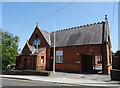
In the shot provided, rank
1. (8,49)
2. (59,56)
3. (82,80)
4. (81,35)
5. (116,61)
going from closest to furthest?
(82,80), (116,61), (81,35), (59,56), (8,49)

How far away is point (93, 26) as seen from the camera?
79.7 feet

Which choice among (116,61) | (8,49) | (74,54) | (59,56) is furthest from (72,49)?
(8,49)

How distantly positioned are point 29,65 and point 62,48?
810cm

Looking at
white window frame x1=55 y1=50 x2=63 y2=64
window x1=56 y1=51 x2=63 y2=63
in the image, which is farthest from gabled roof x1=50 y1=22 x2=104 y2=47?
window x1=56 y1=51 x2=63 y2=63

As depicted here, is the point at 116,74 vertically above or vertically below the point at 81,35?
below

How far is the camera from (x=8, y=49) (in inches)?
1147

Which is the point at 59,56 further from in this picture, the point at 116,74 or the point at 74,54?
the point at 116,74

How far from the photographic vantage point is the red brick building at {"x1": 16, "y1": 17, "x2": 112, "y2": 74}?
68.9ft

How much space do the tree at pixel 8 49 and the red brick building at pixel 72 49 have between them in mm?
1596

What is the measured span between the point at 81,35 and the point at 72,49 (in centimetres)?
339

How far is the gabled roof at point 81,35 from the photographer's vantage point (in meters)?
22.1

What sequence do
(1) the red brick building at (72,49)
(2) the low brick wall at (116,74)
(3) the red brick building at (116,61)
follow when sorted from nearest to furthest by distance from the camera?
(2) the low brick wall at (116,74)
(3) the red brick building at (116,61)
(1) the red brick building at (72,49)

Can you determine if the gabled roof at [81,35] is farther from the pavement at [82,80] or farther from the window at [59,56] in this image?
the pavement at [82,80]

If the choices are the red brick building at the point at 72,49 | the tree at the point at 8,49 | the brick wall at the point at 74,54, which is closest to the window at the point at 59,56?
the red brick building at the point at 72,49
